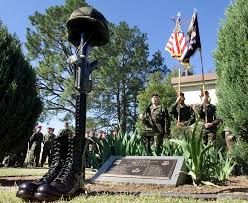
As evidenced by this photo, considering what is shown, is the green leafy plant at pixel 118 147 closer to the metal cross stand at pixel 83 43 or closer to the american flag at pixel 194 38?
the metal cross stand at pixel 83 43

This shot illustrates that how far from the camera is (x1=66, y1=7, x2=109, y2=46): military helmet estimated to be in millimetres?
6113

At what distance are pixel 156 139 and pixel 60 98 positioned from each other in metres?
26.8

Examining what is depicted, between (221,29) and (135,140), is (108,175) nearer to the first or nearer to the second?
(135,140)

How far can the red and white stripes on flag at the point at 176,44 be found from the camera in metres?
19.5

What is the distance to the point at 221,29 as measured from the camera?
637cm

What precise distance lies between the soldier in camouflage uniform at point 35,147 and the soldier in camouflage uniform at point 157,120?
9340 millimetres

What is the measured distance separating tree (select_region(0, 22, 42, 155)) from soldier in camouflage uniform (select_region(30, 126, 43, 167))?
998 cm

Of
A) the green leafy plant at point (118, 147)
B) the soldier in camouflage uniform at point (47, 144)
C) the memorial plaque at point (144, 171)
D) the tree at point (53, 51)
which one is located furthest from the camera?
the tree at point (53, 51)

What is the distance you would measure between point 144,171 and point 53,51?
31.1 meters

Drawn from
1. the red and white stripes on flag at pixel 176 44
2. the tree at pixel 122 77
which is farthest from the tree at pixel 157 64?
the red and white stripes on flag at pixel 176 44

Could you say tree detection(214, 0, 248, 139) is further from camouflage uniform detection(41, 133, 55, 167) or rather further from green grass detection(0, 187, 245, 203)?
camouflage uniform detection(41, 133, 55, 167)

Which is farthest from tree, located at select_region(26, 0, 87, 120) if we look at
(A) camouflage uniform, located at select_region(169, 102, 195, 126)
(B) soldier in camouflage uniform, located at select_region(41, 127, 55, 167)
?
(A) camouflage uniform, located at select_region(169, 102, 195, 126)

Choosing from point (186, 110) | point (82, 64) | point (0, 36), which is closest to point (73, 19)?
point (82, 64)

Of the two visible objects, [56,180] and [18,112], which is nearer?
[56,180]
